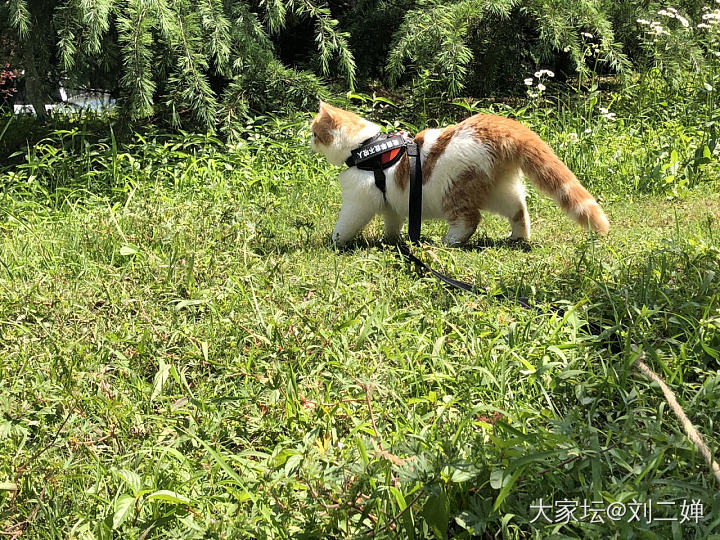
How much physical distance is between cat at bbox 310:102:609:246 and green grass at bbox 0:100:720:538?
0.61ft

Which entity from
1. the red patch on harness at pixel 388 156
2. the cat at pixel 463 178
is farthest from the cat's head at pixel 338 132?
the red patch on harness at pixel 388 156

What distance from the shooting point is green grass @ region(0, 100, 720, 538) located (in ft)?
5.77

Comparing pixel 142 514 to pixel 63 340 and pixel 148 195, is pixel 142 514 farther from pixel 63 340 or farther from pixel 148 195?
pixel 148 195

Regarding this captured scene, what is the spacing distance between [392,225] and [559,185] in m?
1.02

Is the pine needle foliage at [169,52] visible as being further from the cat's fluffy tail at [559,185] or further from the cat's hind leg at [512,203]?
the cat's fluffy tail at [559,185]

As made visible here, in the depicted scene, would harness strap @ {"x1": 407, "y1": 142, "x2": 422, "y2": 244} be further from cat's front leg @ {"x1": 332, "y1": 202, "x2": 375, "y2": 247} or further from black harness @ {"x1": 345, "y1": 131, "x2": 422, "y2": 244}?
cat's front leg @ {"x1": 332, "y1": 202, "x2": 375, "y2": 247}

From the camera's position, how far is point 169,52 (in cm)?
497

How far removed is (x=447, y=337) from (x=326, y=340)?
0.43 m

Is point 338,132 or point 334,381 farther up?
point 338,132

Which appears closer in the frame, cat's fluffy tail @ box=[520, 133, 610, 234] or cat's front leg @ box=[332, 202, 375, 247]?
cat's fluffy tail @ box=[520, 133, 610, 234]

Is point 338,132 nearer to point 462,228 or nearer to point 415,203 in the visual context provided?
point 415,203

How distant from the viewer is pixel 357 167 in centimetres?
401

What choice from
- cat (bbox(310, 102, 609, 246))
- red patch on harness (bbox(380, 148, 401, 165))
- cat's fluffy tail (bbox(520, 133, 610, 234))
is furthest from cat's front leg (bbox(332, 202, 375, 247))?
cat's fluffy tail (bbox(520, 133, 610, 234))

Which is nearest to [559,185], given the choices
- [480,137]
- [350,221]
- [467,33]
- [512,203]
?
[512,203]
